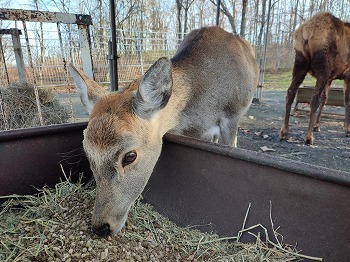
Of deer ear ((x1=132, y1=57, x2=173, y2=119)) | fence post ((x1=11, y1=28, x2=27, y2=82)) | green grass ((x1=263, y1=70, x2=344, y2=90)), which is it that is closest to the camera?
deer ear ((x1=132, y1=57, x2=173, y2=119))

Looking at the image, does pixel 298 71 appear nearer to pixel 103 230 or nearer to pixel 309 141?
pixel 309 141

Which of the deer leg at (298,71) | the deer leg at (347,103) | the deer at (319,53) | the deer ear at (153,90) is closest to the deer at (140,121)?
the deer ear at (153,90)

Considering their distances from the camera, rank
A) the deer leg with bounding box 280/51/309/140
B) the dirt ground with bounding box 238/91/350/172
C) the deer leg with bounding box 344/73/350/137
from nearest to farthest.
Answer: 1. the dirt ground with bounding box 238/91/350/172
2. the deer leg with bounding box 280/51/309/140
3. the deer leg with bounding box 344/73/350/137

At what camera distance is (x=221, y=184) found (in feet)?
6.73

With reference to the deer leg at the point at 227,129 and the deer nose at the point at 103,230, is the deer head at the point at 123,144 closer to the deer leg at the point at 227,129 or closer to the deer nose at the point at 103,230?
the deer nose at the point at 103,230

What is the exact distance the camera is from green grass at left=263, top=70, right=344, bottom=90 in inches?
590

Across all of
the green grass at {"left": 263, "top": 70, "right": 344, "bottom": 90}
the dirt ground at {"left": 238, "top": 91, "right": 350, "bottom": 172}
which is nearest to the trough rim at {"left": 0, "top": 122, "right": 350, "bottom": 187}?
the dirt ground at {"left": 238, "top": 91, "right": 350, "bottom": 172}

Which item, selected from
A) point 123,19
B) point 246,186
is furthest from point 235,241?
point 123,19

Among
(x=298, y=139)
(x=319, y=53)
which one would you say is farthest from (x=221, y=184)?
(x=298, y=139)

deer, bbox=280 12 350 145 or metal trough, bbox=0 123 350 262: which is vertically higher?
deer, bbox=280 12 350 145

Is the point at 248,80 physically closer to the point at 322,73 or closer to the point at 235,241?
the point at 235,241

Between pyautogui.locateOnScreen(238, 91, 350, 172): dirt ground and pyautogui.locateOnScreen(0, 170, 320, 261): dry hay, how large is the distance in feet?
10.8

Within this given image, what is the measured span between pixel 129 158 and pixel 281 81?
17528 millimetres

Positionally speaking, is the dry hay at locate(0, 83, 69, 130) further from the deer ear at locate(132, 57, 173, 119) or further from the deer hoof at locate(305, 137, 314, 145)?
the deer hoof at locate(305, 137, 314, 145)
